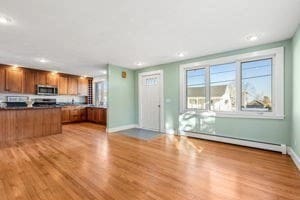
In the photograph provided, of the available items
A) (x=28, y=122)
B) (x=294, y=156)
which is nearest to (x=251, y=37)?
(x=294, y=156)

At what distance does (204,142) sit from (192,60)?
2.47 metres

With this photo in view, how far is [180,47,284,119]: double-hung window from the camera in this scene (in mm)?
3361

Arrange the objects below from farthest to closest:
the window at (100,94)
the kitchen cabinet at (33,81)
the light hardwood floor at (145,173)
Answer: the window at (100,94), the kitchen cabinet at (33,81), the light hardwood floor at (145,173)

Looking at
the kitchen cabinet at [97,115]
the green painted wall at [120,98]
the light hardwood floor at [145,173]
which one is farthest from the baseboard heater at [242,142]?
the kitchen cabinet at [97,115]

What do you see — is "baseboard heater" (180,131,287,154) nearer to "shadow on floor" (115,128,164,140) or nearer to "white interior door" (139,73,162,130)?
"shadow on floor" (115,128,164,140)

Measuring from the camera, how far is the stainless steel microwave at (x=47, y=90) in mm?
6277

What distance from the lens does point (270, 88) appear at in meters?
3.48

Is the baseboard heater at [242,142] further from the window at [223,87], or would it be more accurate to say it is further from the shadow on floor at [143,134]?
the shadow on floor at [143,134]

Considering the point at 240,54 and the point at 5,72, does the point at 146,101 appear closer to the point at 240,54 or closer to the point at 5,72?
the point at 240,54

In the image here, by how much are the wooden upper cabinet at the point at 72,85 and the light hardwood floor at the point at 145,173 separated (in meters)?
3.95

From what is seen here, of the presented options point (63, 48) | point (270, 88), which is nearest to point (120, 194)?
point (63, 48)

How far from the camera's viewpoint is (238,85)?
3.88 meters

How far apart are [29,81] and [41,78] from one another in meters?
0.45

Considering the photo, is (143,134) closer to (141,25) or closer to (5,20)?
(141,25)
